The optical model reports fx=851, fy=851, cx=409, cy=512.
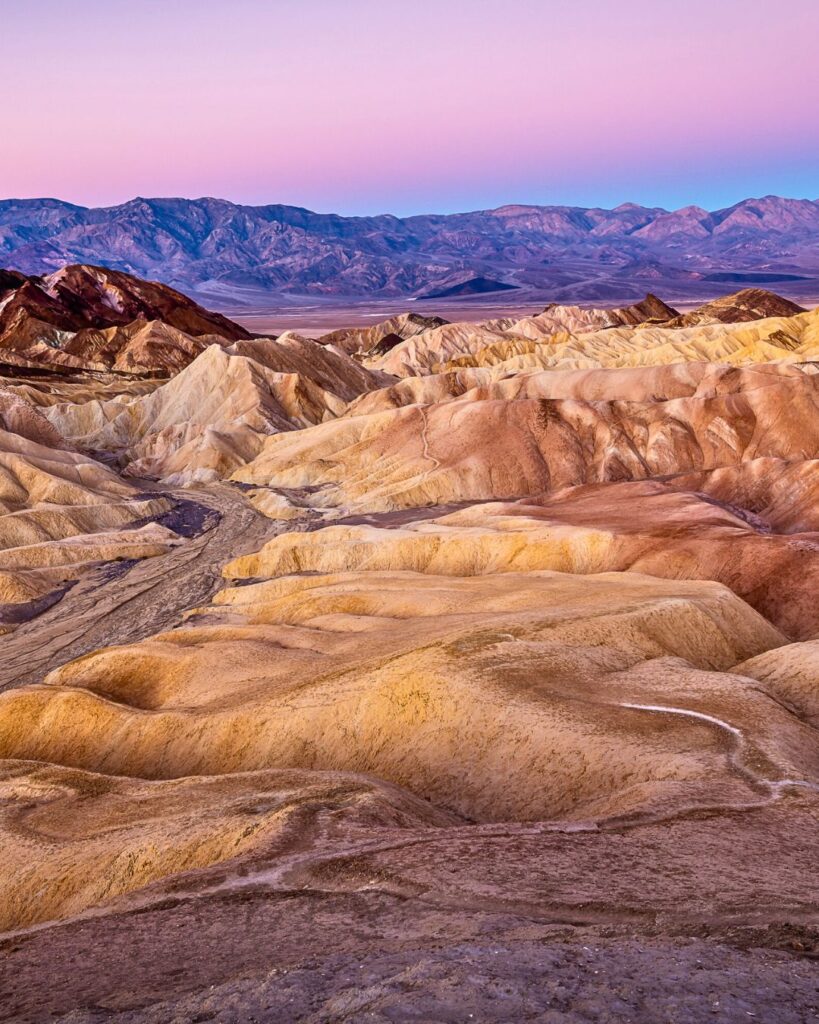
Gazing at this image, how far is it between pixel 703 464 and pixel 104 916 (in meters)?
74.6

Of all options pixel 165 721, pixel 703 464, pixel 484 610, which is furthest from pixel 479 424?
pixel 165 721

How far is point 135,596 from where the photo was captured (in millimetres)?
58969

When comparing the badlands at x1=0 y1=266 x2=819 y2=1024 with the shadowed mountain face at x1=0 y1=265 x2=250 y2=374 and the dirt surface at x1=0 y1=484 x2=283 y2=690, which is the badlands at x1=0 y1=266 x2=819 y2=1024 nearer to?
the dirt surface at x1=0 y1=484 x2=283 y2=690

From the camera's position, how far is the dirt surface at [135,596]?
50.0m

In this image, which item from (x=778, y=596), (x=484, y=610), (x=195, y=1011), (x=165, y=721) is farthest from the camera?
(x=778, y=596)

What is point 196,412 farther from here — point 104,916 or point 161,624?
point 104,916

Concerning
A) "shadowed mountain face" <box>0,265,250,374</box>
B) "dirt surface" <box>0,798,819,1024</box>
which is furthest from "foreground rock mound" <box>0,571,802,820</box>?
"shadowed mountain face" <box>0,265,250,374</box>

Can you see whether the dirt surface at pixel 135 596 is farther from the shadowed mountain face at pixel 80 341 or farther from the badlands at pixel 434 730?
the shadowed mountain face at pixel 80 341

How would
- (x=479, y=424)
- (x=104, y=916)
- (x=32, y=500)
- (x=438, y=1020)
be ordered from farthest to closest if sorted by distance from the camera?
(x=479, y=424) < (x=32, y=500) < (x=104, y=916) < (x=438, y=1020)

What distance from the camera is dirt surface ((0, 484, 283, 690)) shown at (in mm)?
49969

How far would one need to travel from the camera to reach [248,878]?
16.6m

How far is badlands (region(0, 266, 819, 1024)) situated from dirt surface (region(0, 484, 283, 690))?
34 cm

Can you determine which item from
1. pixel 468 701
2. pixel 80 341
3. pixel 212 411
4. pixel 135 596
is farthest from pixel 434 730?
pixel 80 341

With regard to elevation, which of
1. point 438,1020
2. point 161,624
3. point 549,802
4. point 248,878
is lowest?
point 161,624
